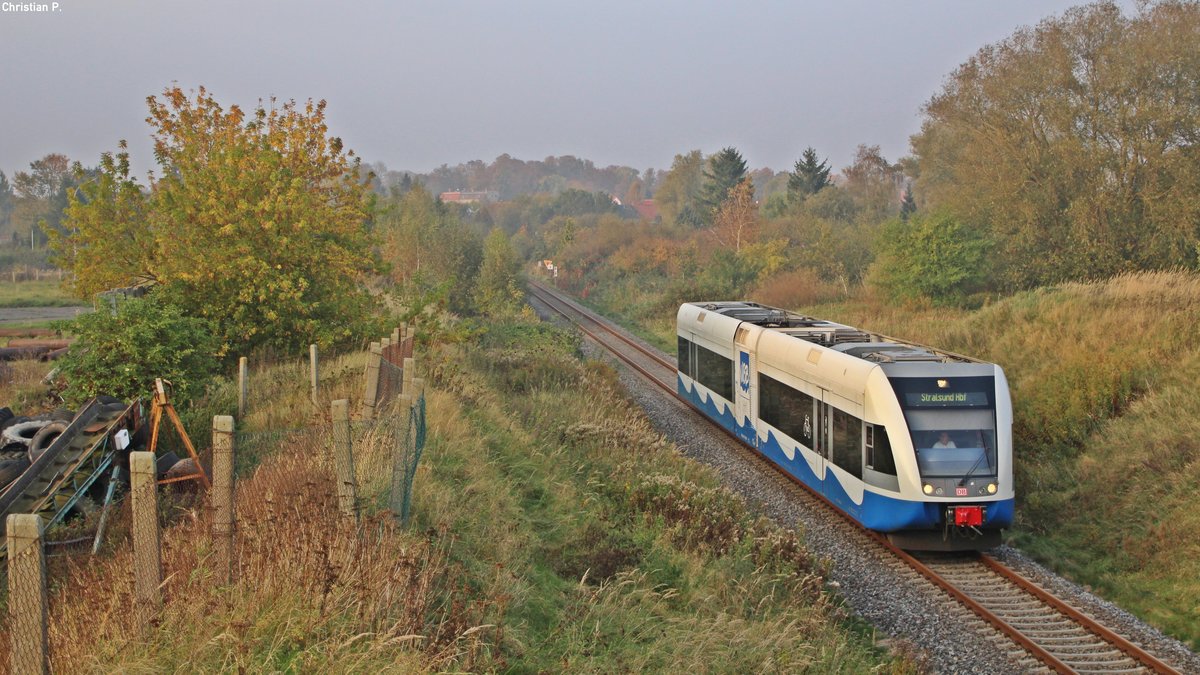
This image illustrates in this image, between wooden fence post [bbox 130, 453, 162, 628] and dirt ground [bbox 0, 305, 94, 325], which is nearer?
wooden fence post [bbox 130, 453, 162, 628]

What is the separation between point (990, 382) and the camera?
11.7m

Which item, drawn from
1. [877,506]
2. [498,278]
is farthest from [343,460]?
[498,278]

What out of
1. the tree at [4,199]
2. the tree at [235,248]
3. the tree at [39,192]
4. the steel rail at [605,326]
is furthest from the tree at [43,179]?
the tree at [235,248]

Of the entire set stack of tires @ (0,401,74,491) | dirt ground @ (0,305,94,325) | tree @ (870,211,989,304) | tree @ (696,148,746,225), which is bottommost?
stack of tires @ (0,401,74,491)

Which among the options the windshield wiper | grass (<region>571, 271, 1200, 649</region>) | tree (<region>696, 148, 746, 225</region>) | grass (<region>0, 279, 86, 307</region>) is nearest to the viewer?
the windshield wiper

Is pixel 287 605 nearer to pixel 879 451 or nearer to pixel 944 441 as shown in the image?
pixel 879 451

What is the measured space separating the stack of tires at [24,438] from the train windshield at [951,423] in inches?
397

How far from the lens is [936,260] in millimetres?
32375

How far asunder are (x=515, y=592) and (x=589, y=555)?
2.17 m

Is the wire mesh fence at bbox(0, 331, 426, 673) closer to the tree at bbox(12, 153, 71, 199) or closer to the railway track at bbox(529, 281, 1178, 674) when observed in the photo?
the railway track at bbox(529, 281, 1178, 674)

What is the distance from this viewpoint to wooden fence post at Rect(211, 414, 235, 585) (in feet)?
18.3

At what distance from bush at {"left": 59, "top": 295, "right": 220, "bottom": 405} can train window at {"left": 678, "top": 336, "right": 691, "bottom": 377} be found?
37.3ft

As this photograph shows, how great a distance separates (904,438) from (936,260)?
2289 centimetres

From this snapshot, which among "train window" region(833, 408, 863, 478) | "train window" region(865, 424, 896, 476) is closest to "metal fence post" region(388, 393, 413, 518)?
"train window" region(865, 424, 896, 476)
